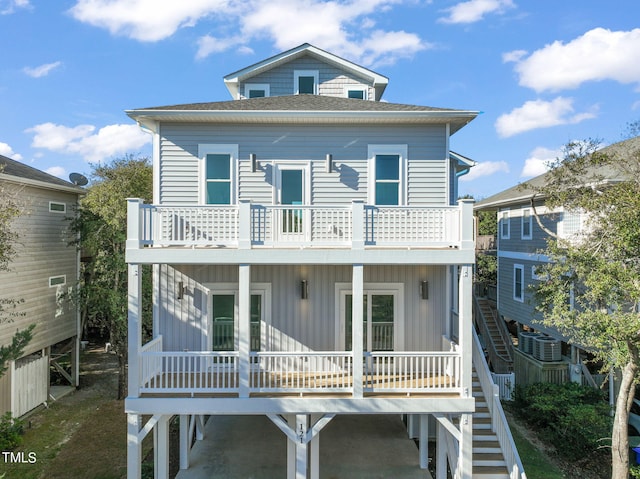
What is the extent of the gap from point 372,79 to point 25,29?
41.9 ft

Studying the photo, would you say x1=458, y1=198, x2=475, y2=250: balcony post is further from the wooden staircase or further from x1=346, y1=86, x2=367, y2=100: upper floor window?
x1=346, y1=86, x2=367, y2=100: upper floor window

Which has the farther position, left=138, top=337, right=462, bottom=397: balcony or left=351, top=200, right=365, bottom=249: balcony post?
left=351, top=200, right=365, bottom=249: balcony post

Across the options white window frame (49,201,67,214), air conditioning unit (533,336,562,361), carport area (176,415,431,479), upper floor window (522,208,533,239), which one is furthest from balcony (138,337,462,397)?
upper floor window (522,208,533,239)

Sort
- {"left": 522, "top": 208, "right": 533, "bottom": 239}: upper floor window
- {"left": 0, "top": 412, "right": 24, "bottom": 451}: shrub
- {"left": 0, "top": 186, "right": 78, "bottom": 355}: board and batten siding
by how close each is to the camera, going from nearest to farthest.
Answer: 1. {"left": 0, "top": 412, "right": 24, "bottom": 451}: shrub
2. {"left": 0, "top": 186, "right": 78, "bottom": 355}: board and batten siding
3. {"left": 522, "top": 208, "right": 533, "bottom": 239}: upper floor window

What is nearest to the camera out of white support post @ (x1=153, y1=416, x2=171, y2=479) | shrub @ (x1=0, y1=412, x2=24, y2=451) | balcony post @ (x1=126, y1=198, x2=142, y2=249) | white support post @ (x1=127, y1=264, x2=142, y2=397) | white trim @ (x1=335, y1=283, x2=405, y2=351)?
white support post @ (x1=127, y1=264, x2=142, y2=397)

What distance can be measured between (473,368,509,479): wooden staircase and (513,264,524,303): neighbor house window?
888cm

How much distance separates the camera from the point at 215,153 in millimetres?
9539

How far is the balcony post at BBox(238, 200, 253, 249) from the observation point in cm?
786

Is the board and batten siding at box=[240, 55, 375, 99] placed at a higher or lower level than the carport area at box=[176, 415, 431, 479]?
higher

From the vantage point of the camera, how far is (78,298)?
46.8 ft

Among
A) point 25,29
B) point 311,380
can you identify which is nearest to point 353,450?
point 311,380

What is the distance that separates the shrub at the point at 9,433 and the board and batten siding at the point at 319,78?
39.7ft

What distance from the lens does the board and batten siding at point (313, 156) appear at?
31.3ft

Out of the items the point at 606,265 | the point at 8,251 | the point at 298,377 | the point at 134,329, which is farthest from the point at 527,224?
the point at 8,251
